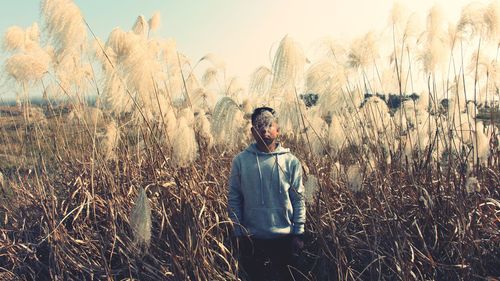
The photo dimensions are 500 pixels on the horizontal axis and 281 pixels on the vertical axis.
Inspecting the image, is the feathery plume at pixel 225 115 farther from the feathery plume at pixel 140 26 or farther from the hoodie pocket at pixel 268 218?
the feathery plume at pixel 140 26

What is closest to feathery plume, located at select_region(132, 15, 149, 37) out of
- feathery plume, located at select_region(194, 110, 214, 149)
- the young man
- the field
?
the field

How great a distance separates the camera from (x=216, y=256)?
3234mm

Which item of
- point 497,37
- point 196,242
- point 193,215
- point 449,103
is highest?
point 497,37

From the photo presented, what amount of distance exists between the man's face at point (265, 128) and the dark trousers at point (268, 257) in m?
0.66

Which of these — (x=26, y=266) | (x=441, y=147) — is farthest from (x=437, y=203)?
(x=26, y=266)

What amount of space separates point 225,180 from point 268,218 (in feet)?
3.99

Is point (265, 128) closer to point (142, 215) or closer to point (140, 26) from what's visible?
point (142, 215)

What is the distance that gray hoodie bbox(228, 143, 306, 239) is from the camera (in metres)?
2.87

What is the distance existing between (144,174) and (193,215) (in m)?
1.25

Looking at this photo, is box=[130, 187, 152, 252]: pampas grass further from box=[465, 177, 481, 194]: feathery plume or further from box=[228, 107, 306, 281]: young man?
box=[465, 177, 481, 194]: feathery plume

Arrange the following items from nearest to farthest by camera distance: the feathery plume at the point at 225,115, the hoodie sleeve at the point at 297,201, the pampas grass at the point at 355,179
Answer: the feathery plume at the point at 225,115
the hoodie sleeve at the point at 297,201
the pampas grass at the point at 355,179

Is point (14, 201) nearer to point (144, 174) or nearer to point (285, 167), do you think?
point (144, 174)

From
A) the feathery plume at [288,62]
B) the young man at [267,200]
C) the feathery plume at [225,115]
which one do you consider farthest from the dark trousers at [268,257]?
the feathery plume at [288,62]

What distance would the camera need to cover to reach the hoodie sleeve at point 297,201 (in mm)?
2889
